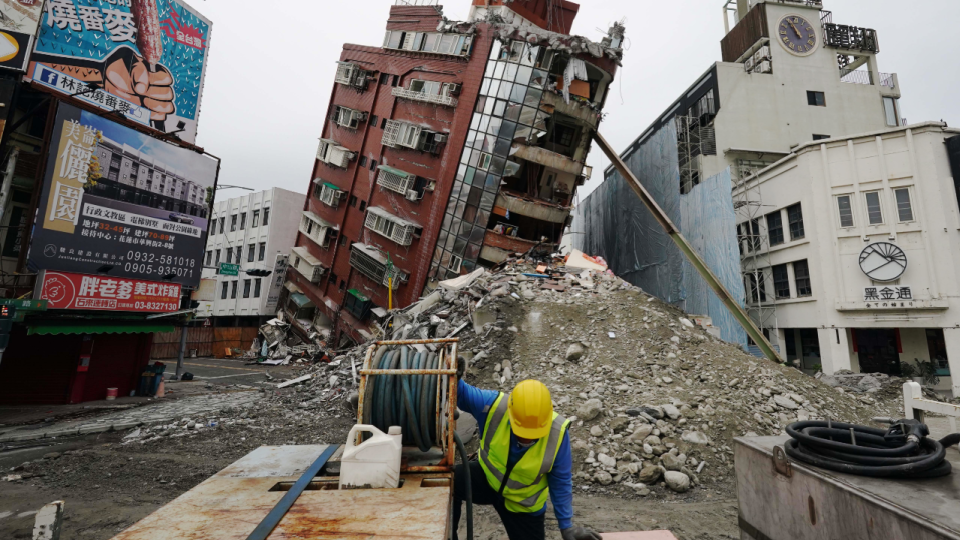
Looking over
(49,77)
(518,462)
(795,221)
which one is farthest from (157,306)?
(795,221)

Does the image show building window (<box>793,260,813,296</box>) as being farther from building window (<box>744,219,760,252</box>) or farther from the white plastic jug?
the white plastic jug

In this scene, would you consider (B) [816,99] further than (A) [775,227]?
Yes

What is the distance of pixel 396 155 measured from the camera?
68.8 ft

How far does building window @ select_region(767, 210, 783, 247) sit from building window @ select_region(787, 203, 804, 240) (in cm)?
41

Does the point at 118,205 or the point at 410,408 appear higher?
the point at 118,205

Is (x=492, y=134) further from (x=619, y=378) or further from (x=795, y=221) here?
(x=795, y=221)

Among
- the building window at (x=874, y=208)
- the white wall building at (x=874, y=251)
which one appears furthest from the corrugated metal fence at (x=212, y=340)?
the building window at (x=874, y=208)

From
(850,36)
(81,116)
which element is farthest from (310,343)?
(850,36)

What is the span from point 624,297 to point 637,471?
677cm

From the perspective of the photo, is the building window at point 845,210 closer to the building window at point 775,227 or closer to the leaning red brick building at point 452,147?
the building window at point 775,227

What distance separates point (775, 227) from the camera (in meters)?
20.5

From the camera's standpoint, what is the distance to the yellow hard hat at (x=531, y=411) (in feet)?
9.45

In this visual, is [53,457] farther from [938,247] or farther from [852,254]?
[938,247]

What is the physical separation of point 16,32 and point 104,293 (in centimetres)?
687
